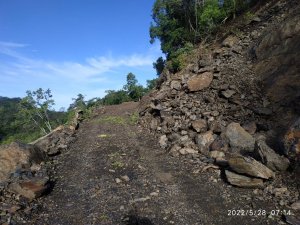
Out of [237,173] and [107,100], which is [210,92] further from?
[107,100]

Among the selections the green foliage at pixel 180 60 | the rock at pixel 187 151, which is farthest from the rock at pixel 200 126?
the green foliage at pixel 180 60

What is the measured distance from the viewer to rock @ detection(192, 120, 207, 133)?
1204 cm

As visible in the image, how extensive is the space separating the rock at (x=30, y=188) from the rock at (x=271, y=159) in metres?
6.43

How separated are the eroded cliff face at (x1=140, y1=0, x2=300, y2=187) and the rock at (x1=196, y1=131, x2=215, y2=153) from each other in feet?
0.09

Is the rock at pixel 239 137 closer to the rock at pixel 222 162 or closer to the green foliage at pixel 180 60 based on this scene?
the rock at pixel 222 162

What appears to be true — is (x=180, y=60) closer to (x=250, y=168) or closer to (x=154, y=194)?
(x=250, y=168)

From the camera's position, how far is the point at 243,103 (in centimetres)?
1192

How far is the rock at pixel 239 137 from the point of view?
9.90 metres

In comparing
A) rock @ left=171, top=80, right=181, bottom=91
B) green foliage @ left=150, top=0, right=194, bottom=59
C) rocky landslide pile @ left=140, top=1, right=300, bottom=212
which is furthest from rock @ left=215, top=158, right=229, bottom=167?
green foliage @ left=150, top=0, right=194, bottom=59

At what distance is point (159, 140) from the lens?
13.5 m

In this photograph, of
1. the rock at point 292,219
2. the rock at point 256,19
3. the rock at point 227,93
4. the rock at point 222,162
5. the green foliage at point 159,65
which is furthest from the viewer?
the green foliage at point 159,65

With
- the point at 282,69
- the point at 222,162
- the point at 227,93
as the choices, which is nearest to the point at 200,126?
the point at 227,93

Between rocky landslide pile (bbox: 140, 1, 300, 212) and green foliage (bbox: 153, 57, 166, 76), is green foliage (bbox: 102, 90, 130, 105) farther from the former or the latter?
rocky landslide pile (bbox: 140, 1, 300, 212)

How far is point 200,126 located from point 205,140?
1055mm
